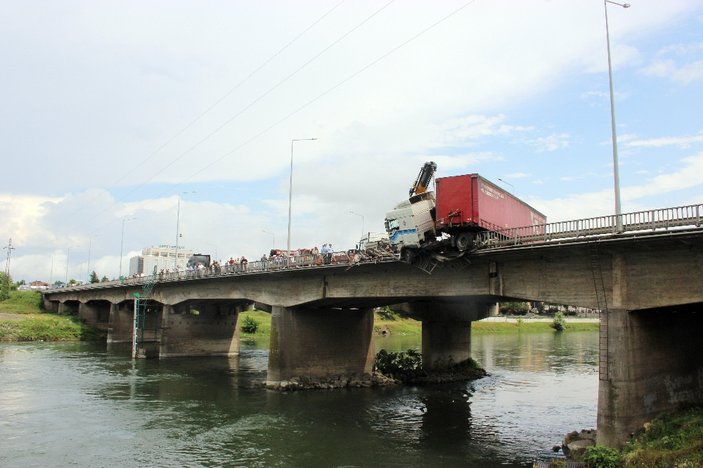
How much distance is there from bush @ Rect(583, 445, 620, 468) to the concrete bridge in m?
1.59

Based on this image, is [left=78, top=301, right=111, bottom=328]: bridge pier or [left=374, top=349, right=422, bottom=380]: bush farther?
[left=78, top=301, right=111, bottom=328]: bridge pier

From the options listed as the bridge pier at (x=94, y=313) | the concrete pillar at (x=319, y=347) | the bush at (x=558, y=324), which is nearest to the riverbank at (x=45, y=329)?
the bridge pier at (x=94, y=313)

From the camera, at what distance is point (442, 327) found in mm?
50531

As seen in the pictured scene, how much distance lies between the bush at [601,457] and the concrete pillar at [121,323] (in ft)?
249

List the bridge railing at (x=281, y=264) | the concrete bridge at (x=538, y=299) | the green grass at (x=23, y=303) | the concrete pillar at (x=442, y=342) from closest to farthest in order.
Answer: the concrete bridge at (x=538, y=299) → the bridge railing at (x=281, y=264) → the concrete pillar at (x=442, y=342) → the green grass at (x=23, y=303)

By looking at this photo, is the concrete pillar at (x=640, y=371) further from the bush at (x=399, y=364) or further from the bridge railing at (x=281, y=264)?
the bush at (x=399, y=364)

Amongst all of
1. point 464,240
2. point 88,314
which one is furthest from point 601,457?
point 88,314

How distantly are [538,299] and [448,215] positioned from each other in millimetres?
6063

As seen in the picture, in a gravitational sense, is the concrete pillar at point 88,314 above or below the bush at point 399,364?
above

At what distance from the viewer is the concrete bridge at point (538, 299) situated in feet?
71.4

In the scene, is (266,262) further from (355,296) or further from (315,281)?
(355,296)

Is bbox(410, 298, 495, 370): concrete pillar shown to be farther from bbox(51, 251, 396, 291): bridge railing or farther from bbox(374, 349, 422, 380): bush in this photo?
bbox(51, 251, 396, 291): bridge railing

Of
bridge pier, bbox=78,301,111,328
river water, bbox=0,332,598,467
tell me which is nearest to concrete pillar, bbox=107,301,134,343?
bridge pier, bbox=78,301,111,328

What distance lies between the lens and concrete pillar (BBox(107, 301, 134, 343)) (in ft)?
277
